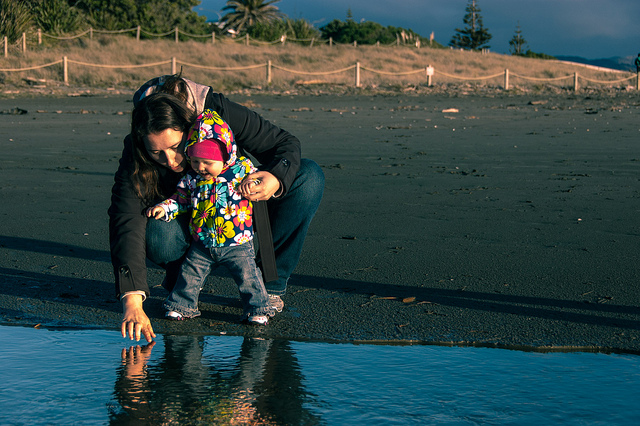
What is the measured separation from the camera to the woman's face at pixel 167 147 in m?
3.16

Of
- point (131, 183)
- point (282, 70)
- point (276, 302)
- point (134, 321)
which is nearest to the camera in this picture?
point (134, 321)

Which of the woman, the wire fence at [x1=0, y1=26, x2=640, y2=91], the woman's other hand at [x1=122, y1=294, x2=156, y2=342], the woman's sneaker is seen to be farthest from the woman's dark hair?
the wire fence at [x1=0, y1=26, x2=640, y2=91]

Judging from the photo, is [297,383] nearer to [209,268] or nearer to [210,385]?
[210,385]

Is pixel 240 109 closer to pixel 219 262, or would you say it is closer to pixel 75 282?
pixel 219 262

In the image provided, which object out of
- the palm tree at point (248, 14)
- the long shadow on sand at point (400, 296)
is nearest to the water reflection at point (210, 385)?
the long shadow on sand at point (400, 296)

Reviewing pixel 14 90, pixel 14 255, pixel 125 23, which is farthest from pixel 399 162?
pixel 125 23

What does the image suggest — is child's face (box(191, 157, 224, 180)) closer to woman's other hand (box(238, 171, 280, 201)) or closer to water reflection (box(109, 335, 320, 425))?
woman's other hand (box(238, 171, 280, 201))

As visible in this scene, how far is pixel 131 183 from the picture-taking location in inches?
130

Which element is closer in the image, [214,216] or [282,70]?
[214,216]

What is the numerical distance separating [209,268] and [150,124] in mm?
768

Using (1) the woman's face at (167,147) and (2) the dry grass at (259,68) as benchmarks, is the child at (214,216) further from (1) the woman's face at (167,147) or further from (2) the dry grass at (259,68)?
(2) the dry grass at (259,68)

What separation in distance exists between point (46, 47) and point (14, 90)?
41.2ft

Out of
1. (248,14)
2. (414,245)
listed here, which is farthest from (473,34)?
(414,245)

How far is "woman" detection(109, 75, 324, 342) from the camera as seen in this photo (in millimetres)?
3127
